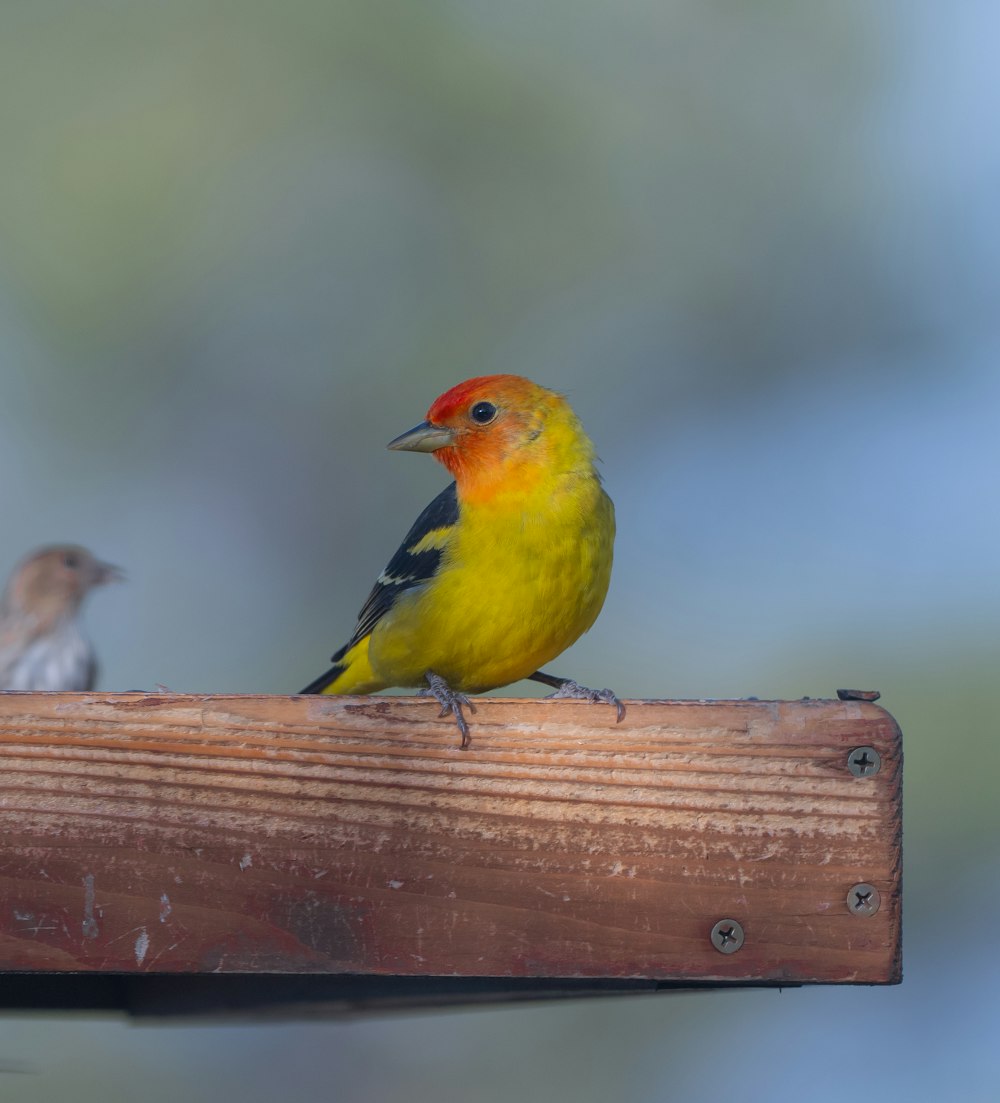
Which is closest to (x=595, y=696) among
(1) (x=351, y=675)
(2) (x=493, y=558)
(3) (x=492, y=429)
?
(2) (x=493, y=558)

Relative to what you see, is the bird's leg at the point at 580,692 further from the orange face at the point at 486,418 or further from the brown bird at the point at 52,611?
the brown bird at the point at 52,611

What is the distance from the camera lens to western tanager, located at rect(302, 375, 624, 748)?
3607 millimetres

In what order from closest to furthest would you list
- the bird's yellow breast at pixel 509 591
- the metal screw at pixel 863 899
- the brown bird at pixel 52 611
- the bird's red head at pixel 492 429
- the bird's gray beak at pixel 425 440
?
1. the metal screw at pixel 863 899
2. the bird's yellow breast at pixel 509 591
3. the bird's red head at pixel 492 429
4. the bird's gray beak at pixel 425 440
5. the brown bird at pixel 52 611

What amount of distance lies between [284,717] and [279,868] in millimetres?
270

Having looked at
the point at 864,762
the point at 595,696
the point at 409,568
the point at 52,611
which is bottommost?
the point at 864,762

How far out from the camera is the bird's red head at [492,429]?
4.04m

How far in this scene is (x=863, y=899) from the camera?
2.51 meters

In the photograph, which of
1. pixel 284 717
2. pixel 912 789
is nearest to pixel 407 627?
pixel 284 717

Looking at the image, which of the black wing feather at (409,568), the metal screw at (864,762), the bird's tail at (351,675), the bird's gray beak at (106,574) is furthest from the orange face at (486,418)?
the bird's gray beak at (106,574)

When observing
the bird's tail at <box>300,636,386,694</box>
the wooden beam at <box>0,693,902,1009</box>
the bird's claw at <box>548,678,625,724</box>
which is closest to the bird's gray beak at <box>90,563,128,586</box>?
the bird's tail at <box>300,636,386,694</box>

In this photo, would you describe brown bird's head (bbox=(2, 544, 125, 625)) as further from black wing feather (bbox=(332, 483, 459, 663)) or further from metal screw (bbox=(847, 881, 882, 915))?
metal screw (bbox=(847, 881, 882, 915))

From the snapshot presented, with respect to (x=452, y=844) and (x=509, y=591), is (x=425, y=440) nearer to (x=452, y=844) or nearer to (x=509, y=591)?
(x=509, y=591)

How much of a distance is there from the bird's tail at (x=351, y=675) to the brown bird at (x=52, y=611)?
133 inches

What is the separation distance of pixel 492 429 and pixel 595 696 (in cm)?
125
